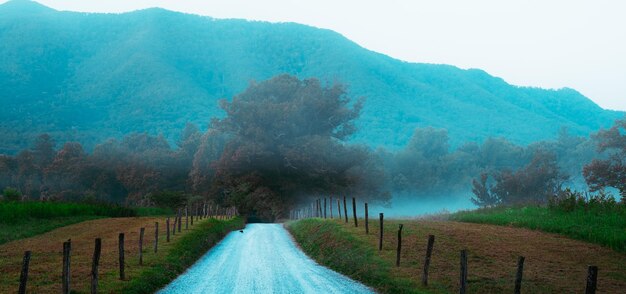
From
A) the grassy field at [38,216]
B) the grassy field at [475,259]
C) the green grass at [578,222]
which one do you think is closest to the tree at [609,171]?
the green grass at [578,222]

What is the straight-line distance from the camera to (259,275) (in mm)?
23062

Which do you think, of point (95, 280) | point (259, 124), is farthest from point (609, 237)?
point (259, 124)

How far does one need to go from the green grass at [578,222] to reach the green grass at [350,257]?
→ 11.6m

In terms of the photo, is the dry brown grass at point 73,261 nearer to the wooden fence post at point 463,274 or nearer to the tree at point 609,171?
the wooden fence post at point 463,274

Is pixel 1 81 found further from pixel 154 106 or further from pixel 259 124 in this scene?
pixel 259 124

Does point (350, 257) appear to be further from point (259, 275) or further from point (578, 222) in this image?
point (578, 222)

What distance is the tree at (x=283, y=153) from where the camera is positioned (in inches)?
3337

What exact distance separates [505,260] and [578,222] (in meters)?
12.3

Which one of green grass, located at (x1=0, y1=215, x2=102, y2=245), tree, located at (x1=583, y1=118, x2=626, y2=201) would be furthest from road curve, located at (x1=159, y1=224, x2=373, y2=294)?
tree, located at (x1=583, y1=118, x2=626, y2=201)

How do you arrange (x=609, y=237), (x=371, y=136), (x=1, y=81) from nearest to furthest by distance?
(x=609, y=237), (x=1, y=81), (x=371, y=136)

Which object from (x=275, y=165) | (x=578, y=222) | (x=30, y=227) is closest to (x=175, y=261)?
(x=30, y=227)

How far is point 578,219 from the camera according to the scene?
109ft

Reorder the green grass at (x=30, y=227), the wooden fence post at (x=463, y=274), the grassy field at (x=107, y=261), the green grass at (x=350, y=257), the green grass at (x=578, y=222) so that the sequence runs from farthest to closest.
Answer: the green grass at (x=30, y=227) < the green grass at (x=578, y=222) < the green grass at (x=350, y=257) < the grassy field at (x=107, y=261) < the wooden fence post at (x=463, y=274)

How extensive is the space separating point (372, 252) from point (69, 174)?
118 m
